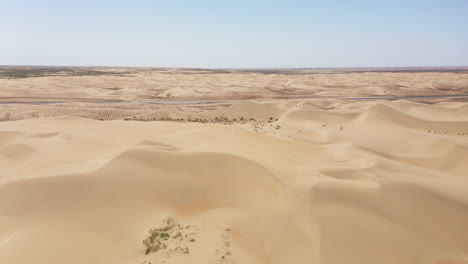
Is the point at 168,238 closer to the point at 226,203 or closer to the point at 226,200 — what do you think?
the point at 226,203

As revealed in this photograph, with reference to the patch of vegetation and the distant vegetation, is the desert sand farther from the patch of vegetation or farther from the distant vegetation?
the distant vegetation

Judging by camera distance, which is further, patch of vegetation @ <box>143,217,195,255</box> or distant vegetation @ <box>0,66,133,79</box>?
distant vegetation @ <box>0,66,133,79</box>

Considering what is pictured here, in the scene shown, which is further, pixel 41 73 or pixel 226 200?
pixel 41 73

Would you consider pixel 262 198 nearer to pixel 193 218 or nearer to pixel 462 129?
pixel 193 218

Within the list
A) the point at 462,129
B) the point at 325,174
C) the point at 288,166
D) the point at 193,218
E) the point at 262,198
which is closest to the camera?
the point at 193,218

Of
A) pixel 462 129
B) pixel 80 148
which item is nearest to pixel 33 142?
pixel 80 148

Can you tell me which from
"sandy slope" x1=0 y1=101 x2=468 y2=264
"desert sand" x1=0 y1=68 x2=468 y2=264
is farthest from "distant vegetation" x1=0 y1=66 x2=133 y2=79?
"sandy slope" x1=0 y1=101 x2=468 y2=264

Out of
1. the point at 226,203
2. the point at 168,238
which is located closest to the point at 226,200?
the point at 226,203

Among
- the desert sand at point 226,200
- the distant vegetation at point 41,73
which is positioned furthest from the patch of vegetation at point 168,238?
the distant vegetation at point 41,73
